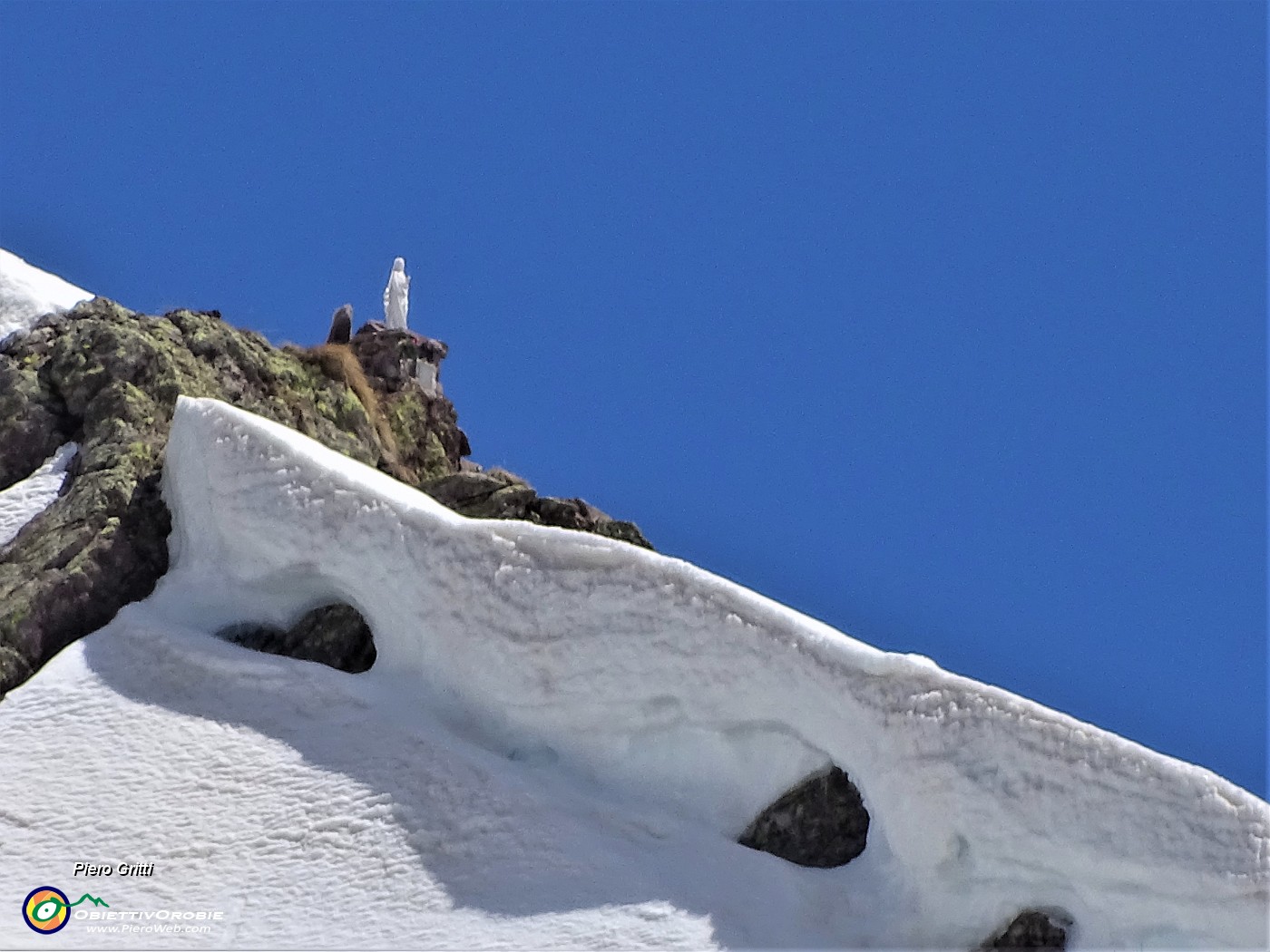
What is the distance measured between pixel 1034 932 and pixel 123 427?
9228 mm

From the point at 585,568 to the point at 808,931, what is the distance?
3.19m

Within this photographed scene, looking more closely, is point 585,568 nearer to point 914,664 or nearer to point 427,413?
point 914,664

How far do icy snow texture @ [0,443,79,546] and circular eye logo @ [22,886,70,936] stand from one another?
433cm

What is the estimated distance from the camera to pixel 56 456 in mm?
15469

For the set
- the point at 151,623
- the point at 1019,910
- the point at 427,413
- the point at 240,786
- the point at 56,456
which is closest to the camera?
the point at 1019,910

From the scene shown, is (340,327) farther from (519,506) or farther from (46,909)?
(46,909)

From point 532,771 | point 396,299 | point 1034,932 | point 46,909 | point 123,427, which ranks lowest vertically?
point 46,909

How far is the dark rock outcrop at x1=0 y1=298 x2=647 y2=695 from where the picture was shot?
45.3 ft

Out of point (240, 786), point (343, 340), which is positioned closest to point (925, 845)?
point (240, 786)

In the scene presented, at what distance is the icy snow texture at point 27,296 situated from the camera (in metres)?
17.4

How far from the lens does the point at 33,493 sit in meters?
15.1

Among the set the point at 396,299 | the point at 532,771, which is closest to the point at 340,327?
the point at 396,299

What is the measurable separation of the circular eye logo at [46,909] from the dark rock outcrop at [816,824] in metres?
4.56

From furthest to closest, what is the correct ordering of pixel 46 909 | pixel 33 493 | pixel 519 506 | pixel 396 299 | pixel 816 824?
pixel 396 299 < pixel 519 506 < pixel 33 493 < pixel 816 824 < pixel 46 909
